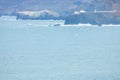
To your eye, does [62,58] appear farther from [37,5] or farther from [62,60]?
[37,5]

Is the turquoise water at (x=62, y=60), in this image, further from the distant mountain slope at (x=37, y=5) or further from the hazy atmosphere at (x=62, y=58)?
the distant mountain slope at (x=37, y=5)

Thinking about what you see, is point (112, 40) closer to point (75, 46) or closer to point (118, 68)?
point (75, 46)

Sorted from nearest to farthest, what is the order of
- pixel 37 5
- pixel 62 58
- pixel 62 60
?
pixel 62 60 < pixel 62 58 < pixel 37 5

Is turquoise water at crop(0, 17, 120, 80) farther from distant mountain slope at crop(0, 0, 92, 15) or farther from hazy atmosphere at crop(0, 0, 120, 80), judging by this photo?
distant mountain slope at crop(0, 0, 92, 15)

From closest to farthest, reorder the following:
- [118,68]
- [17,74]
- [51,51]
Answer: [17,74] → [118,68] → [51,51]

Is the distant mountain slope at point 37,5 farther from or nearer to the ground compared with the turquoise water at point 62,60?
nearer to the ground

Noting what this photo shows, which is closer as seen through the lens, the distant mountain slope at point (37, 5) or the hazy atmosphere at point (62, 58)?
the hazy atmosphere at point (62, 58)

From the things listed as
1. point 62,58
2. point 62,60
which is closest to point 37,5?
point 62,58

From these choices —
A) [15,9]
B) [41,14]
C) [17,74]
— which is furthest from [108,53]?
[15,9]

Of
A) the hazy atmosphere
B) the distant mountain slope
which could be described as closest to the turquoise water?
the hazy atmosphere

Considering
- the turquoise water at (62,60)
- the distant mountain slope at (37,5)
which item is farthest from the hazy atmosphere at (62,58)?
the distant mountain slope at (37,5)

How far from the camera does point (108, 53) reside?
29.5 meters

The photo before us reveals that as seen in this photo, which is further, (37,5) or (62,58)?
(37,5)

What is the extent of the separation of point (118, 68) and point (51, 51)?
6507mm
